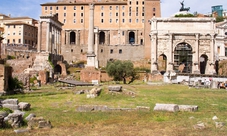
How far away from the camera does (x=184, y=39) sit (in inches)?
1737

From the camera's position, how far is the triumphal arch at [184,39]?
43.7 metres

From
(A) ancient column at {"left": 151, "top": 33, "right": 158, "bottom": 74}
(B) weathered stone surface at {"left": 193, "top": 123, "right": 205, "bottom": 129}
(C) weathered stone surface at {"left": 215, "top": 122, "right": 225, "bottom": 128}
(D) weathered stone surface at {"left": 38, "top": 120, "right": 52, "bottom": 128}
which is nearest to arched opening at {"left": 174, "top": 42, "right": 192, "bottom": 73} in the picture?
(A) ancient column at {"left": 151, "top": 33, "right": 158, "bottom": 74}

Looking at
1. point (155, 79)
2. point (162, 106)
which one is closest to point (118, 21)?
point (155, 79)

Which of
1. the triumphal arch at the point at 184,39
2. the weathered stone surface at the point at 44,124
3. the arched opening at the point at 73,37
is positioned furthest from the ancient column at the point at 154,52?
the arched opening at the point at 73,37

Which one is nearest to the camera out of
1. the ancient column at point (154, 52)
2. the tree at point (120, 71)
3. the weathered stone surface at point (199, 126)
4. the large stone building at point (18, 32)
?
the weathered stone surface at point (199, 126)

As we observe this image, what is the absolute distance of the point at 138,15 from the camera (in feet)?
267

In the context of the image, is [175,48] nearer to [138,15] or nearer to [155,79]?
[155,79]

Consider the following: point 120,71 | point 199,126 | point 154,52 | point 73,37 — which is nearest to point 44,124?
point 199,126

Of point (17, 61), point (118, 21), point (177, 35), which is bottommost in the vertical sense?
point (17, 61)

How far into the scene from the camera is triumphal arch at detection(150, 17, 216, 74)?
43719 mm

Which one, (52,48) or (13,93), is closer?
(13,93)

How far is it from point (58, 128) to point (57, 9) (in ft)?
250

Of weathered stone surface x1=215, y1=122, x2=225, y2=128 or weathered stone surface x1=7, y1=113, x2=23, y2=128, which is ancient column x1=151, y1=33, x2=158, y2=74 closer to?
weathered stone surface x1=215, y1=122, x2=225, y2=128

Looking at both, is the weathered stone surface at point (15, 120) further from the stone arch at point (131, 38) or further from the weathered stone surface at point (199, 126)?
the stone arch at point (131, 38)
